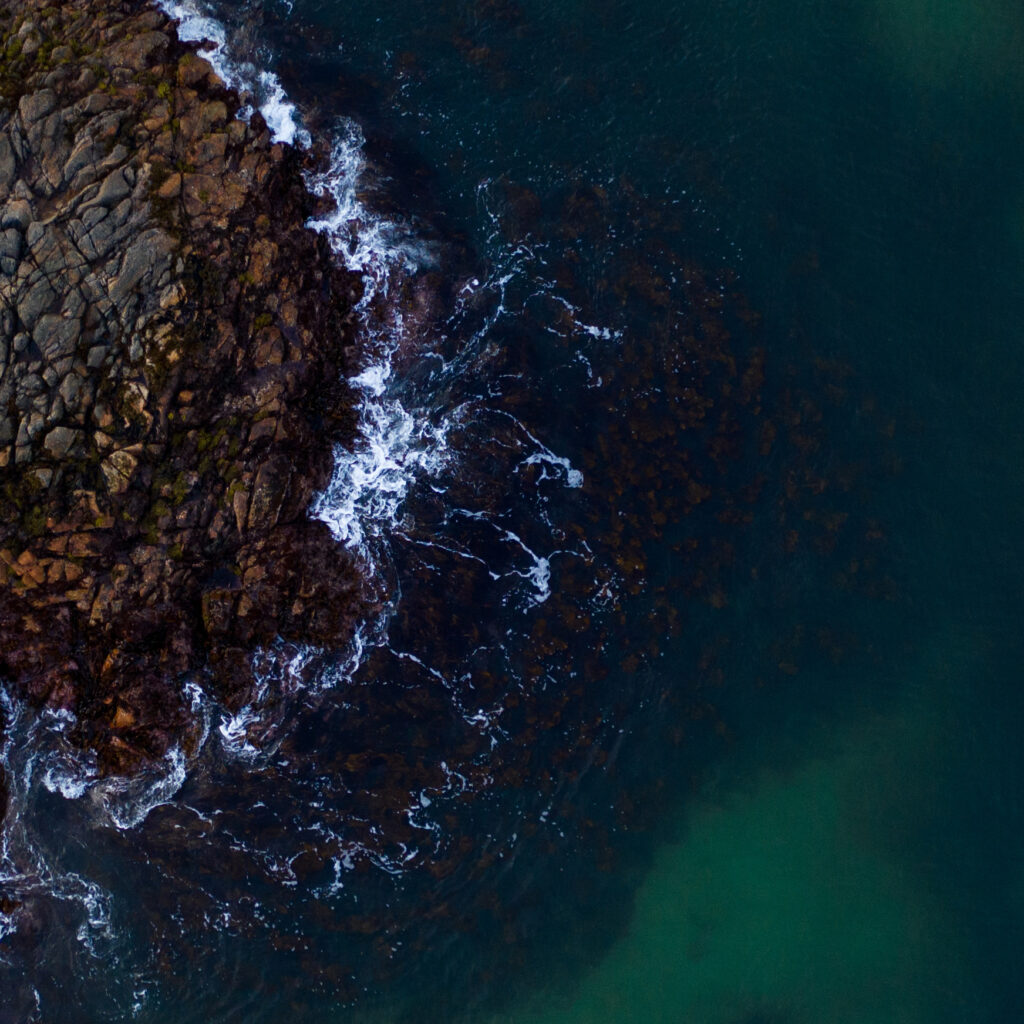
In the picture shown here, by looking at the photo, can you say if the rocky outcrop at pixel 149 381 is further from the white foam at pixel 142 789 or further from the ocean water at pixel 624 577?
the ocean water at pixel 624 577

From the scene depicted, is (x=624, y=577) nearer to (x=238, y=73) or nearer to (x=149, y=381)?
(x=149, y=381)

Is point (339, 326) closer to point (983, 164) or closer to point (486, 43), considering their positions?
point (486, 43)

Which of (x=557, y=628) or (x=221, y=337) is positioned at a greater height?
(x=221, y=337)

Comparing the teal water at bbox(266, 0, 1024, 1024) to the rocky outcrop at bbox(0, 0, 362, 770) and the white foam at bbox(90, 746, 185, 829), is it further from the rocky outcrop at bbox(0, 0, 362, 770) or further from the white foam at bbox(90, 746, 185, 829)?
the white foam at bbox(90, 746, 185, 829)

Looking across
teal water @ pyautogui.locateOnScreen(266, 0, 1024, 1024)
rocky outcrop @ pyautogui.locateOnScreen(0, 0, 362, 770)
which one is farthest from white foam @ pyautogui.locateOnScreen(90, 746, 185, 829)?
teal water @ pyautogui.locateOnScreen(266, 0, 1024, 1024)

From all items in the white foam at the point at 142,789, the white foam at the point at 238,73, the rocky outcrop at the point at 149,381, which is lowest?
the white foam at the point at 142,789

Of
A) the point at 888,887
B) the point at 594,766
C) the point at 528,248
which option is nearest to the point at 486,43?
the point at 528,248

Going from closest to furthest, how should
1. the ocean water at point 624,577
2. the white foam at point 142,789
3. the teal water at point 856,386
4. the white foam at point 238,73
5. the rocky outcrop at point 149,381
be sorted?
the rocky outcrop at point 149,381
the white foam at point 142,789
the ocean water at point 624,577
the white foam at point 238,73
the teal water at point 856,386

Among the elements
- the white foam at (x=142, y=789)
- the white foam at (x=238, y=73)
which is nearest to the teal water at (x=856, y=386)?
the white foam at (x=238, y=73)
